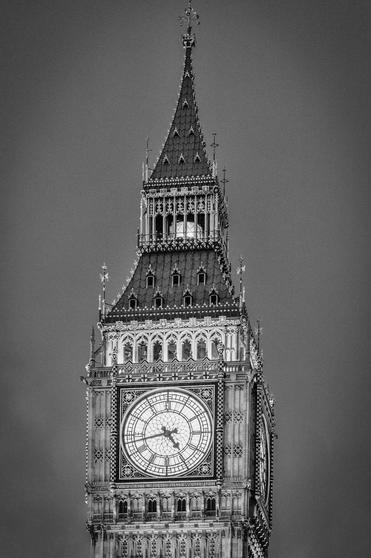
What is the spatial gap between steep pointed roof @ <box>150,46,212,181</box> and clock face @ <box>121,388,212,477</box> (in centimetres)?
940

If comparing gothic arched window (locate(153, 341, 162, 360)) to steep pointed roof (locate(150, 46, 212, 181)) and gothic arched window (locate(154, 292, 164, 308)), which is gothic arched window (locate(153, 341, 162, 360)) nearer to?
gothic arched window (locate(154, 292, 164, 308))

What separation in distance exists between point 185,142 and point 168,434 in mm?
12281

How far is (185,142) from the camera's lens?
291ft

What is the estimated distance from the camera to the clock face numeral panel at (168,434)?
81250 millimetres

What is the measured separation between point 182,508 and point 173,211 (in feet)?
37.5

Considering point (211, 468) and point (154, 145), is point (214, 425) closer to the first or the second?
point (211, 468)

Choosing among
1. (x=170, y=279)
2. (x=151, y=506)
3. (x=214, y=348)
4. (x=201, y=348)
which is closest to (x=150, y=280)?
(x=170, y=279)

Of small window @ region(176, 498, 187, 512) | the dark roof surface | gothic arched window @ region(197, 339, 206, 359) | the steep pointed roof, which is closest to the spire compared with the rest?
the steep pointed roof

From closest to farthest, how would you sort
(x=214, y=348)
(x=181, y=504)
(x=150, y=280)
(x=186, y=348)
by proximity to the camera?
(x=181, y=504)
(x=214, y=348)
(x=186, y=348)
(x=150, y=280)

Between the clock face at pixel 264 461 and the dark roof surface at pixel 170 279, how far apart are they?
184 inches

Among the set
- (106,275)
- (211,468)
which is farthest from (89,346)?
(211,468)

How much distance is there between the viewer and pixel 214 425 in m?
81.2

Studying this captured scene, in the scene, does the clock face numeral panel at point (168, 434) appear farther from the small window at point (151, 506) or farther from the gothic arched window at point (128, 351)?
the gothic arched window at point (128, 351)

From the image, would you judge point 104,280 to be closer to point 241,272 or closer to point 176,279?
point 176,279
